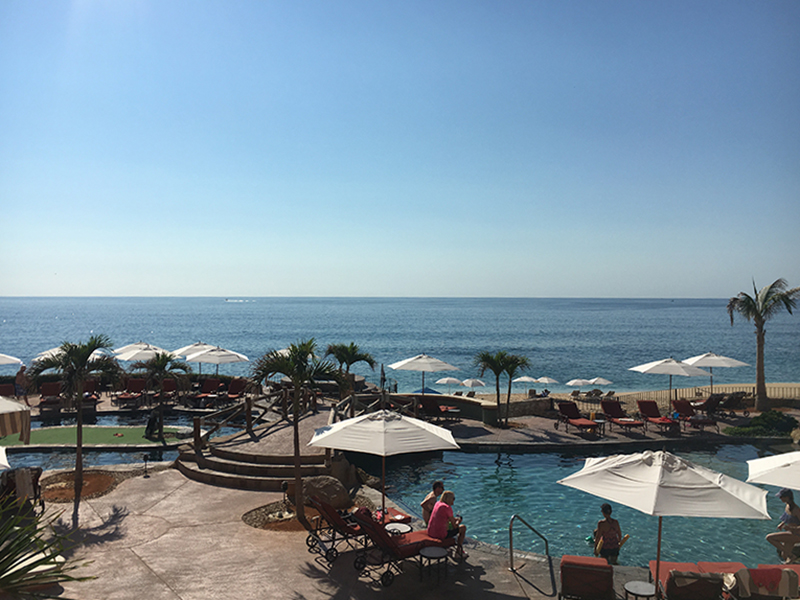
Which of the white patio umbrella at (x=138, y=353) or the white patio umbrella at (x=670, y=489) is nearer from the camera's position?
the white patio umbrella at (x=670, y=489)

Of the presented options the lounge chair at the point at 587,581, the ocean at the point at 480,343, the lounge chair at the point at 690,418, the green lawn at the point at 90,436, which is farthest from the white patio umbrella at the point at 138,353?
the ocean at the point at 480,343

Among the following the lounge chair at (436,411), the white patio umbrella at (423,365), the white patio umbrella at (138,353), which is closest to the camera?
the lounge chair at (436,411)

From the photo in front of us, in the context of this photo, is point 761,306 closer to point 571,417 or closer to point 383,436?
point 571,417

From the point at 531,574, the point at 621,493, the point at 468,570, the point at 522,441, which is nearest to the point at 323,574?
the point at 468,570

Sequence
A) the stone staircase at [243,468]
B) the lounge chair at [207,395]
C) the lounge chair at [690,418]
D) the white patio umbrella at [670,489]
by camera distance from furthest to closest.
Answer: the lounge chair at [207,395] < the lounge chair at [690,418] < the stone staircase at [243,468] < the white patio umbrella at [670,489]

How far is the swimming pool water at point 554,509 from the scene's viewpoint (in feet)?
32.8

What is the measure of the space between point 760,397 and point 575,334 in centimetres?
8941

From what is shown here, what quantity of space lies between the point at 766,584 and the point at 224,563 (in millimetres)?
7132

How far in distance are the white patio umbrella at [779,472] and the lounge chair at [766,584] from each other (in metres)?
1.07

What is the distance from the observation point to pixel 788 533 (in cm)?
858

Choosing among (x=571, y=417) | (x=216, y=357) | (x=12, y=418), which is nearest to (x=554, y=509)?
(x=571, y=417)

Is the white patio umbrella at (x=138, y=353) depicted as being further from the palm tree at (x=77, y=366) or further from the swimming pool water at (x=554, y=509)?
the swimming pool water at (x=554, y=509)

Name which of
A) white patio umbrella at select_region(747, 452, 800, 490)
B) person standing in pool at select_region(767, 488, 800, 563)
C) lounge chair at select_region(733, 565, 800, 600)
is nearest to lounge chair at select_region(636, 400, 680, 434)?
person standing in pool at select_region(767, 488, 800, 563)

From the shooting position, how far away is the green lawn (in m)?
17.0
